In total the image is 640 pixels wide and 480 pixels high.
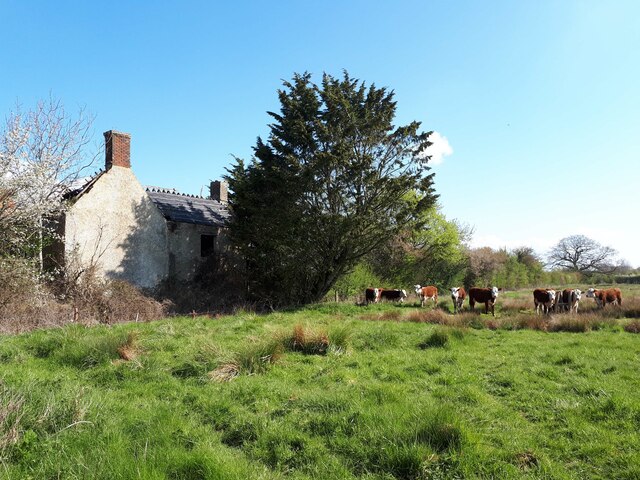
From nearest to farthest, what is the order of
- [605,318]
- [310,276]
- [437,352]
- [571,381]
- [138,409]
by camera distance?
[138,409]
[571,381]
[437,352]
[605,318]
[310,276]

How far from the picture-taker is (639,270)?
218 ft

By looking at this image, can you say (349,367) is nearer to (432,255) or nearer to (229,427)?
(229,427)

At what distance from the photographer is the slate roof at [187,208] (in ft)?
77.8

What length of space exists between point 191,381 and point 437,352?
5348mm

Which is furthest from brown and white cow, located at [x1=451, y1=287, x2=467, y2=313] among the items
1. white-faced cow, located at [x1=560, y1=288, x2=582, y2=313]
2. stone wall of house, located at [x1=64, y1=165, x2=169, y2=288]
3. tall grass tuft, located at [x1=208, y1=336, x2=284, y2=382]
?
stone wall of house, located at [x1=64, y1=165, x2=169, y2=288]

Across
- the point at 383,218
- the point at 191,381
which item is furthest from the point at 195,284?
the point at 191,381

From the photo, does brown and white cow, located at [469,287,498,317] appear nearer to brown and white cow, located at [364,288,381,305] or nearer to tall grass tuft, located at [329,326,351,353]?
brown and white cow, located at [364,288,381,305]

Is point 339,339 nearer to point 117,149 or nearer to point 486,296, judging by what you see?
point 486,296

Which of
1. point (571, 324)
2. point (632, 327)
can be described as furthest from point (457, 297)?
point (632, 327)

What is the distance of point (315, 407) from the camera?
614 cm

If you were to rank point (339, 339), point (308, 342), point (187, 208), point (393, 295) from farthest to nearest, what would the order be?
point (187, 208) → point (393, 295) → point (339, 339) → point (308, 342)

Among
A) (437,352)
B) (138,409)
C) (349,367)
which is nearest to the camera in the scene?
(138,409)

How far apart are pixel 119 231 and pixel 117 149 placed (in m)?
3.84

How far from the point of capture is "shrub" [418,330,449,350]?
10.6 m
